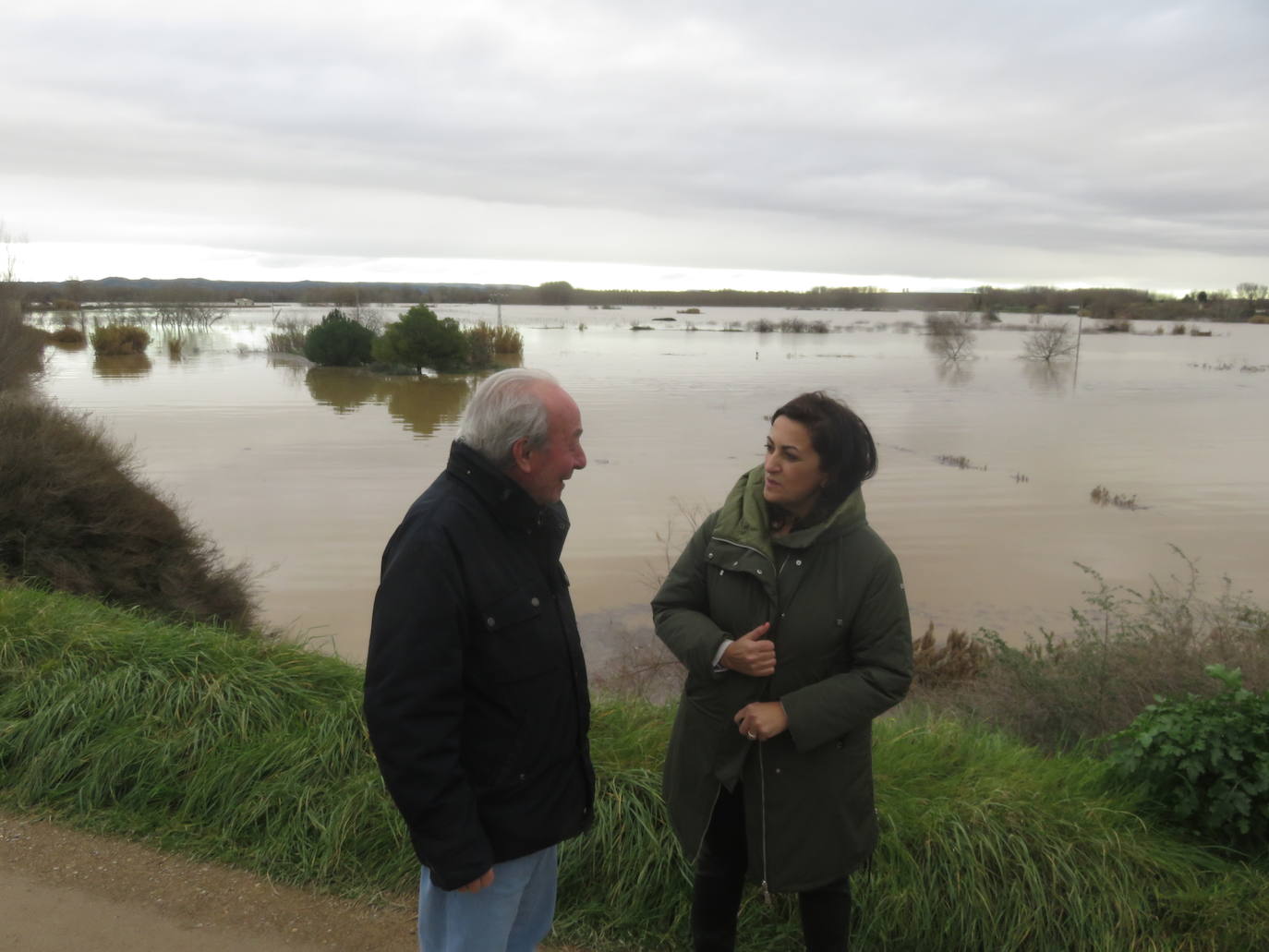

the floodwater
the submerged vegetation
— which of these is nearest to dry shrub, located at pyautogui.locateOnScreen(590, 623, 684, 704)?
the floodwater

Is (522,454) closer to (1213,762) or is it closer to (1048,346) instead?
(1213,762)

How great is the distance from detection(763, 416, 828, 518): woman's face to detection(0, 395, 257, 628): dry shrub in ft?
20.3

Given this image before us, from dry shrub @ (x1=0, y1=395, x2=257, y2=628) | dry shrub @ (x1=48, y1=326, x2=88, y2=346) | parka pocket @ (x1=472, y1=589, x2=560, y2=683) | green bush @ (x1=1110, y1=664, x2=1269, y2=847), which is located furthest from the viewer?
dry shrub @ (x1=48, y1=326, x2=88, y2=346)

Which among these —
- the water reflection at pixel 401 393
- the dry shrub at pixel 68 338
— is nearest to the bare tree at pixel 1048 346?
the water reflection at pixel 401 393

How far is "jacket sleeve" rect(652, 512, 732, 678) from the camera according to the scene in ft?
8.96

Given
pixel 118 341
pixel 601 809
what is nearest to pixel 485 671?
pixel 601 809

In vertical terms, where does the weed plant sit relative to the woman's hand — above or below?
below

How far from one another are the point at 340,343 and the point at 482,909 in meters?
39.9

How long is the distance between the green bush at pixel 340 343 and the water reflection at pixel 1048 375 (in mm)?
27521

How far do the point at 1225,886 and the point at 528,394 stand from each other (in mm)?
2871

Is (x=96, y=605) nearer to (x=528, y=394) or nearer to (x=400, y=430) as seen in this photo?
(x=528, y=394)

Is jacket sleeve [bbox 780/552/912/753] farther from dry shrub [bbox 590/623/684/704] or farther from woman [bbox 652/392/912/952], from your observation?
dry shrub [bbox 590/623/684/704]

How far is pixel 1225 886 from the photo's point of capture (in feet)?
10.4

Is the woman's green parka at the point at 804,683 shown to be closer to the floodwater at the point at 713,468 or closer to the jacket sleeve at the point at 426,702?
the jacket sleeve at the point at 426,702
